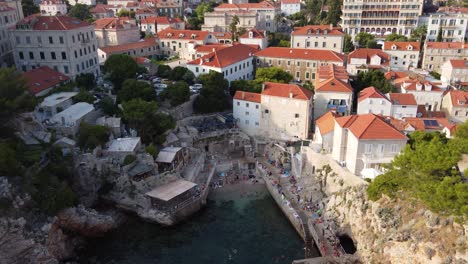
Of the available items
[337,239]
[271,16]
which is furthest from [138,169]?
[271,16]

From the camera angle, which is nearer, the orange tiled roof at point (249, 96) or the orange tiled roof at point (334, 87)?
the orange tiled roof at point (334, 87)

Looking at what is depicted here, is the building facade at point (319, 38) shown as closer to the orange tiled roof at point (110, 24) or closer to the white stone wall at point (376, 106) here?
the white stone wall at point (376, 106)

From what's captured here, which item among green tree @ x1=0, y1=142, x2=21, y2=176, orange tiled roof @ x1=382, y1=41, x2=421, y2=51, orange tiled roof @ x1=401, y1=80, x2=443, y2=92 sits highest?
orange tiled roof @ x1=382, y1=41, x2=421, y2=51

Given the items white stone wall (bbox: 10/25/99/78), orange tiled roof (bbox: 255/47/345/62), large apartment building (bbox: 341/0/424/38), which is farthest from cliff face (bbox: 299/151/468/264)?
large apartment building (bbox: 341/0/424/38)

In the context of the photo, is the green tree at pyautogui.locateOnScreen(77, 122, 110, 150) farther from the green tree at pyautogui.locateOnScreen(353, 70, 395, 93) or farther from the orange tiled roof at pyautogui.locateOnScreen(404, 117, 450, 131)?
the green tree at pyautogui.locateOnScreen(353, 70, 395, 93)

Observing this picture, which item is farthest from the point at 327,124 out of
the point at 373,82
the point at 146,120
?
the point at 146,120

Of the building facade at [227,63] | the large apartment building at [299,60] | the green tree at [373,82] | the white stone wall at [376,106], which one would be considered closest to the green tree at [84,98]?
the building facade at [227,63]

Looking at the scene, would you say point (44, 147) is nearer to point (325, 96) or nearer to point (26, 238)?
point (26, 238)
